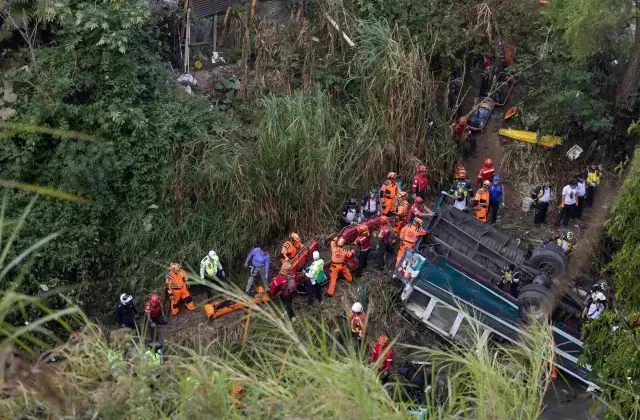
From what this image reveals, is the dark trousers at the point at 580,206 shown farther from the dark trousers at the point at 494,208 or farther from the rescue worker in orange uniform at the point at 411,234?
the rescue worker in orange uniform at the point at 411,234

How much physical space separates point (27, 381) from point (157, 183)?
9.57 metres

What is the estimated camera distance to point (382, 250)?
12.4 metres

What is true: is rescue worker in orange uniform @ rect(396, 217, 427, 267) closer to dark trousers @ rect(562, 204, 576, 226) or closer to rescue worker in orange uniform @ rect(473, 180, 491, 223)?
rescue worker in orange uniform @ rect(473, 180, 491, 223)

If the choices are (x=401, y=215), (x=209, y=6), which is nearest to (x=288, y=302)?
(x=401, y=215)

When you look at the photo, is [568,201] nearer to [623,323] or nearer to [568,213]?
[568,213]

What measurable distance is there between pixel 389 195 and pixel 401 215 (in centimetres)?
61

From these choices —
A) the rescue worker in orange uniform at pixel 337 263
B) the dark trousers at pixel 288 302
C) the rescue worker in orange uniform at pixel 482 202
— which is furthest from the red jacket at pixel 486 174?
the dark trousers at pixel 288 302

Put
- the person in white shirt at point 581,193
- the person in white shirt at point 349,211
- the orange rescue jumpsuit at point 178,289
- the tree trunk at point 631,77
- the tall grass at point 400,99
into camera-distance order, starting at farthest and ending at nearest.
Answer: the tall grass at point 400,99 < the tree trunk at point 631,77 < the person in white shirt at point 581,193 < the person in white shirt at point 349,211 < the orange rescue jumpsuit at point 178,289

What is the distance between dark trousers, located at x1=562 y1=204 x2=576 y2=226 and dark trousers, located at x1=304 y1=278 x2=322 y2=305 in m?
4.81

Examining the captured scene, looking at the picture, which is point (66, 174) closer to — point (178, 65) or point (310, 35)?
point (178, 65)

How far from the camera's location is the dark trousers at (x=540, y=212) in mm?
13576

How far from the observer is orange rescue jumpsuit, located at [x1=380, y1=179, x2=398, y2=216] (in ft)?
43.0

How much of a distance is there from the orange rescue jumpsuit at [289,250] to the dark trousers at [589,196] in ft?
18.5

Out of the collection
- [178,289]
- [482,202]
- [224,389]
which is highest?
[224,389]
